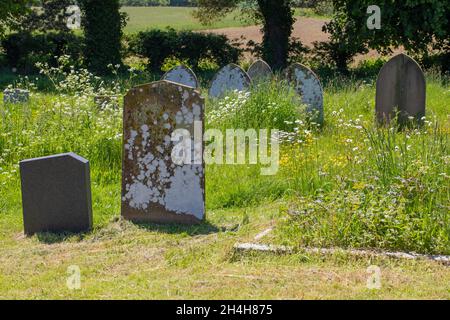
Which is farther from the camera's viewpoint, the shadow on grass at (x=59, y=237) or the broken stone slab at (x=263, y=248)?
the shadow on grass at (x=59, y=237)

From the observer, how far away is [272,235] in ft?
23.6

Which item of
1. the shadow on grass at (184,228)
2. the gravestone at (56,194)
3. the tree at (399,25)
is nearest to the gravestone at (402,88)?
the shadow on grass at (184,228)

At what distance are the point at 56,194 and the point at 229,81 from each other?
237 inches

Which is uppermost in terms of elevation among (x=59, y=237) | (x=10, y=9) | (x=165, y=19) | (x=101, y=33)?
(x=10, y=9)

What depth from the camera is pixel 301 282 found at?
6.03 meters

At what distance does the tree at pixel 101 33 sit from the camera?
21719 mm

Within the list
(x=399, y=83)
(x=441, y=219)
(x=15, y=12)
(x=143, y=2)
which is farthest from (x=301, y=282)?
(x=143, y=2)

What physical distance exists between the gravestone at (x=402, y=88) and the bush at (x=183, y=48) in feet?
33.9
